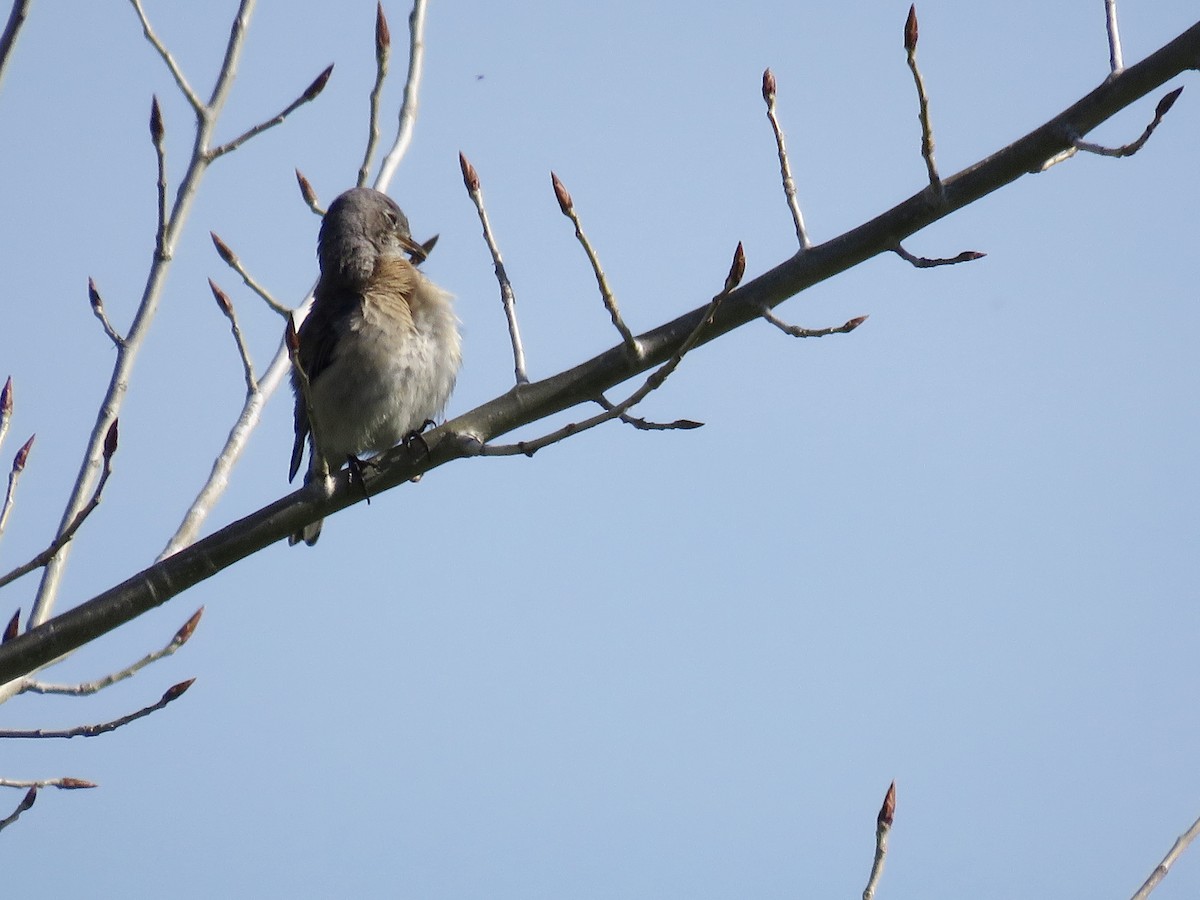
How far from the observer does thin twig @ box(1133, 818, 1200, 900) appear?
2791 millimetres

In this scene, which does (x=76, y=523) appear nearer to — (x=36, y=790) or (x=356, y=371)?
(x=36, y=790)

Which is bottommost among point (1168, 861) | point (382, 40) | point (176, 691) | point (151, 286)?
point (1168, 861)

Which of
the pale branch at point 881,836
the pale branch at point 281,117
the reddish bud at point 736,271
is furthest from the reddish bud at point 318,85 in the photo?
the pale branch at point 881,836

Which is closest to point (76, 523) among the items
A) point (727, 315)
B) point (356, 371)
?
point (727, 315)

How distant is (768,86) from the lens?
13.2ft

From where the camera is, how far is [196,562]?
12.0 feet

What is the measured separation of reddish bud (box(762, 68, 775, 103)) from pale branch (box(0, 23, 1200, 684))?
27.2 inches

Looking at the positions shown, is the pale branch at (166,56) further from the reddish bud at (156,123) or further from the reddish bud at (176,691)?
the reddish bud at (176,691)

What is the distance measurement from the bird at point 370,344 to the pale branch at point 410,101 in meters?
0.69

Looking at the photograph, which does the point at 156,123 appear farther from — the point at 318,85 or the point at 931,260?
the point at 931,260

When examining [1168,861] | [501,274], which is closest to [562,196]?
[501,274]

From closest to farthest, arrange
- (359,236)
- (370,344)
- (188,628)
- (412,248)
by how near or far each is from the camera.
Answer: (188,628) < (370,344) < (359,236) < (412,248)

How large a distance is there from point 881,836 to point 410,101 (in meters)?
3.32

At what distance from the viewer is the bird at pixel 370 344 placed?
555 cm
